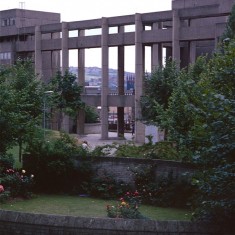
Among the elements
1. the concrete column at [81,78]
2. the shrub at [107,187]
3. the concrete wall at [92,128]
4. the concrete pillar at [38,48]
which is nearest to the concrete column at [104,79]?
the concrete column at [81,78]

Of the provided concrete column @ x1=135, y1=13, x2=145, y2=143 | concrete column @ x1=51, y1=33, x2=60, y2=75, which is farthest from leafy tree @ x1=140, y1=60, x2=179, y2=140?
concrete column @ x1=51, y1=33, x2=60, y2=75

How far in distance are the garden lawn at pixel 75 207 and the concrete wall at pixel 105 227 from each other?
7.55 metres

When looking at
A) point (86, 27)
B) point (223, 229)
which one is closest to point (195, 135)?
point (223, 229)

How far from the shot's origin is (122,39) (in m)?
60.1

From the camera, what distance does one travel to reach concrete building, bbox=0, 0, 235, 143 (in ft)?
180

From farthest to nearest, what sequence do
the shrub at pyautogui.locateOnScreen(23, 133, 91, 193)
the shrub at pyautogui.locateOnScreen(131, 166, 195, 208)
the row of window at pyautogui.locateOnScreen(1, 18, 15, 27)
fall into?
the row of window at pyautogui.locateOnScreen(1, 18, 15, 27), the shrub at pyautogui.locateOnScreen(23, 133, 91, 193), the shrub at pyautogui.locateOnScreen(131, 166, 195, 208)

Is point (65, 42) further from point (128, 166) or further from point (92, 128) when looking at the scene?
point (128, 166)

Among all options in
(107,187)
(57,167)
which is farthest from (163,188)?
(57,167)

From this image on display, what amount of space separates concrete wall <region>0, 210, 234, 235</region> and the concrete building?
3824cm

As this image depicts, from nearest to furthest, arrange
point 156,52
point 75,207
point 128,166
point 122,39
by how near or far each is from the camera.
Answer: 1. point 75,207
2. point 128,166
3. point 122,39
4. point 156,52

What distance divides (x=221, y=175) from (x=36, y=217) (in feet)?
13.5

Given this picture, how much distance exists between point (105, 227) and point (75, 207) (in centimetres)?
1031

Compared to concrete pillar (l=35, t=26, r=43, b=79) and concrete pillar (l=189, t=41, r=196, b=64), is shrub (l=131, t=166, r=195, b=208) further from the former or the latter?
concrete pillar (l=35, t=26, r=43, b=79)

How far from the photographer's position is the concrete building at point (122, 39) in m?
55.0
